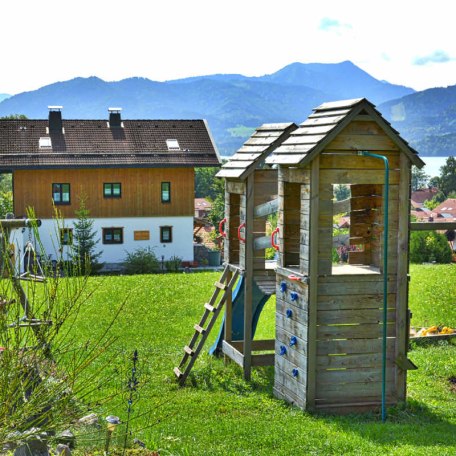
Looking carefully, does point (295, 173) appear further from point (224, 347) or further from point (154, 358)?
point (154, 358)

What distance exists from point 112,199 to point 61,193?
8.17 ft

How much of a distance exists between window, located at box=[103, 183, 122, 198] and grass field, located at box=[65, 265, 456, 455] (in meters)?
21.2

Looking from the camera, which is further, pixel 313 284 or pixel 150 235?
pixel 150 235

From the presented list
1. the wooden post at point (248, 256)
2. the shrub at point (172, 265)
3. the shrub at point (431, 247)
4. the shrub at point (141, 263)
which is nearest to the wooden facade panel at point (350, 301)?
the wooden post at point (248, 256)

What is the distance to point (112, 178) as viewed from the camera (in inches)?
1531

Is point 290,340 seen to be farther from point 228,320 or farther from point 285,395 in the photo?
point 228,320

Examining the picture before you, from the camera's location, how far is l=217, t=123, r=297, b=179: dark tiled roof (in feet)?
40.8

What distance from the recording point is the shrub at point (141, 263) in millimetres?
36281

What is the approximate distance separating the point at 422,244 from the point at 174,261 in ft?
41.6

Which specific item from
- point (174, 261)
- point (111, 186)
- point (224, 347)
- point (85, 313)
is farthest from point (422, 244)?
point (224, 347)

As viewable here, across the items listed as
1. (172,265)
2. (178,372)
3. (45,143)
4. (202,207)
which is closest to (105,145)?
(45,143)

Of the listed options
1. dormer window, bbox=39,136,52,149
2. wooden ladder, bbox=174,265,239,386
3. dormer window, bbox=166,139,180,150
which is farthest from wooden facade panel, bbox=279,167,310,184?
dormer window, bbox=39,136,52,149

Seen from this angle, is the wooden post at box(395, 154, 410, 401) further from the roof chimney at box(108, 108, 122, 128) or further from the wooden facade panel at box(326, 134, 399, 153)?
the roof chimney at box(108, 108, 122, 128)

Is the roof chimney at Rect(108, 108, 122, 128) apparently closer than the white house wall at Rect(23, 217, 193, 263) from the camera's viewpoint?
No
